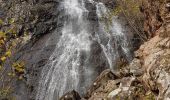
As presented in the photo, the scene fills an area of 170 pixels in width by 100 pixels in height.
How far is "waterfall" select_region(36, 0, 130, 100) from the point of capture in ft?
87.7

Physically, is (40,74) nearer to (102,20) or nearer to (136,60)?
(102,20)

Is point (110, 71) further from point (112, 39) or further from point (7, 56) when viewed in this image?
point (112, 39)

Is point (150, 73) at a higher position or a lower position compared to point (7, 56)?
lower

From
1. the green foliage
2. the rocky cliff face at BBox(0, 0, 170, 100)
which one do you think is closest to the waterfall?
the rocky cliff face at BBox(0, 0, 170, 100)

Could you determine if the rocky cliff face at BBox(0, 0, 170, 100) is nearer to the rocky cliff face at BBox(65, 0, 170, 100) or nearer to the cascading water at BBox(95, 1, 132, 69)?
the rocky cliff face at BBox(65, 0, 170, 100)

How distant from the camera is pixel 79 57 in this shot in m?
28.6

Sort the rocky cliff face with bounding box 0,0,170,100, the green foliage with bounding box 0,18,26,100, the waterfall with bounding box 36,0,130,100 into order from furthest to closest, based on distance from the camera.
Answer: the waterfall with bounding box 36,0,130,100 < the rocky cliff face with bounding box 0,0,170,100 < the green foliage with bounding box 0,18,26,100

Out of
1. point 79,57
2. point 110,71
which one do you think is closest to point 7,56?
point 110,71

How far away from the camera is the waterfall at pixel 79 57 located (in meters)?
26.7

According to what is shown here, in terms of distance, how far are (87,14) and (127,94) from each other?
70.2 ft

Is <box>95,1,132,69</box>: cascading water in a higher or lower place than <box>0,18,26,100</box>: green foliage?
lower

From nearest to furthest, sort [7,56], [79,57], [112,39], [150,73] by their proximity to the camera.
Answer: [7,56] < [150,73] < [79,57] < [112,39]

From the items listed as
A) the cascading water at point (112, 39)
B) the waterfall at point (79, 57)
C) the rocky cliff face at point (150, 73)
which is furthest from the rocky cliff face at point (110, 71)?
the cascading water at point (112, 39)

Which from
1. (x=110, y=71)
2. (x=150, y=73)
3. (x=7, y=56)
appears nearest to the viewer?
(x=7, y=56)
